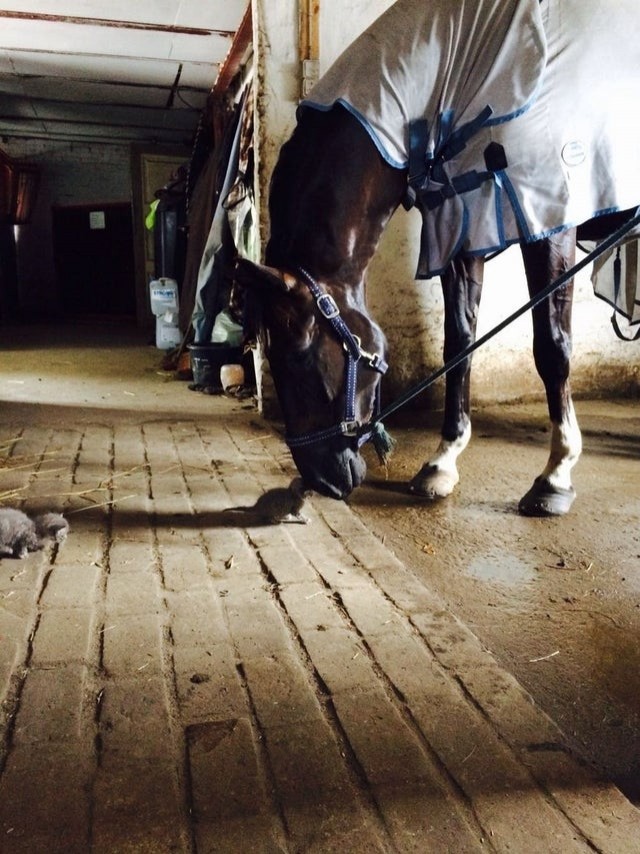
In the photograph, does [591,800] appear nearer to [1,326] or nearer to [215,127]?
[215,127]

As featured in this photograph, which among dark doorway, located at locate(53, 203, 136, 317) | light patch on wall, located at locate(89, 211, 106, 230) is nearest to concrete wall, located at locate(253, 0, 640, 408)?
dark doorway, located at locate(53, 203, 136, 317)

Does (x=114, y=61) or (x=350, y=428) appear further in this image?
(x=114, y=61)

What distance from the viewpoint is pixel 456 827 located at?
0.98 meters

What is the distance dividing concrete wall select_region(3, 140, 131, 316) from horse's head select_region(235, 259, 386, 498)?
1070 centimetres

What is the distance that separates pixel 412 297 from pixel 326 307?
2377 mm

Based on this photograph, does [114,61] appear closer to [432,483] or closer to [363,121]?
[363,121]

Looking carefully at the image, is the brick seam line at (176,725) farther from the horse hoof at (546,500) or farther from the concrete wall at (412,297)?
the concrete wall at (412,297)

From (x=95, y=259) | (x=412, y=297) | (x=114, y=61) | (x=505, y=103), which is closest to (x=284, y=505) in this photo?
(x=505, y=103)

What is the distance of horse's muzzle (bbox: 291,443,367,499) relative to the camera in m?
1.92

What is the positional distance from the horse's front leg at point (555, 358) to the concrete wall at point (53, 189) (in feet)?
34.6

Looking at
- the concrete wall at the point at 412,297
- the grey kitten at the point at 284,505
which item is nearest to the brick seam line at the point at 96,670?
the grey kitten at the point at 284,505

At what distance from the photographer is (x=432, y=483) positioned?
8.60ft

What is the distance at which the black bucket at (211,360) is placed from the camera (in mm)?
4945

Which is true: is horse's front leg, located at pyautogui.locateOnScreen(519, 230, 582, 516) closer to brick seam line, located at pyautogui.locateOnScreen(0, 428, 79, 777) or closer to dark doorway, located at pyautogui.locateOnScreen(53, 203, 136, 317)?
brick seam line, located at pyautogui.locateOnScreen(0, 428, 79, 777)
